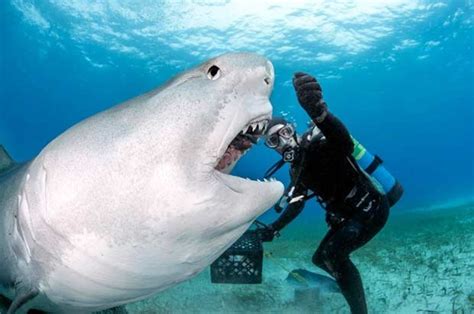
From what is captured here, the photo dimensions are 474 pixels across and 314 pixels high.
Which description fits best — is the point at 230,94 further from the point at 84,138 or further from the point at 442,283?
the point at 442,283

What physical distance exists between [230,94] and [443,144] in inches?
3686

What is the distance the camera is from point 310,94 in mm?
3324

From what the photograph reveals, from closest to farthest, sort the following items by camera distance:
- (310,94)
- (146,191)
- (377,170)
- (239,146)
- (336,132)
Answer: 1. (146,191)
2. (239,146)
3. (310,94)
4. (336,132)
5. (377,170)

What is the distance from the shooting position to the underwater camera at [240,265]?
522 cm

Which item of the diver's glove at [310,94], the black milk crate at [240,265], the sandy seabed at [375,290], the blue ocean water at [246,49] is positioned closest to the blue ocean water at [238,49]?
the blue ocean water at [246,49]

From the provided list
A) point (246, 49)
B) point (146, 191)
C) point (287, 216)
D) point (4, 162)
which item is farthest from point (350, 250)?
point (246, 49)

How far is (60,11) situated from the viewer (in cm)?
2652

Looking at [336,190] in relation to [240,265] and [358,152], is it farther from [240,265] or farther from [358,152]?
[240,265]

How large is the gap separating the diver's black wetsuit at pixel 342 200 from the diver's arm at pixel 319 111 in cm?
22

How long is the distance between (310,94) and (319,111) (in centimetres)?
39

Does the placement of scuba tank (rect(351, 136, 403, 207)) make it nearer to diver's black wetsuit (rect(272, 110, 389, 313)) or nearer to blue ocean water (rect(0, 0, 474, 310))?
diver's black wetsuit (rect(272, 110, 389, 313))

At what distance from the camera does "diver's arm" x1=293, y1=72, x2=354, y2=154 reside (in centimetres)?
319

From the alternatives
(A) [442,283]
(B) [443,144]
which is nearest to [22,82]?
(A) [442,283]

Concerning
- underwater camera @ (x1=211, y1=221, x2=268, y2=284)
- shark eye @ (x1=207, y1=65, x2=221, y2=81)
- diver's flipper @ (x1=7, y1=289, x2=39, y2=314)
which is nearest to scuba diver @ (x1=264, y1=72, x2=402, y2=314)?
underwater camera @ (x1=211, y1=221, x2=268, y2=284)
